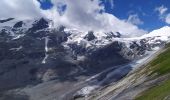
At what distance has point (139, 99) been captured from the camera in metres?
70.5

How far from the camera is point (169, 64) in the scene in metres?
112

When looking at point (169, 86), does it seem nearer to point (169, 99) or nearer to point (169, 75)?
point (169, 99)

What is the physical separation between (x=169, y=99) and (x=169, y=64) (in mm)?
58711

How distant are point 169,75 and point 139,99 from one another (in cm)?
2007

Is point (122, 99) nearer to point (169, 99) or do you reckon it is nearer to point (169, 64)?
point (169, 64)

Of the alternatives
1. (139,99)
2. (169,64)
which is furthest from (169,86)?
(169,64)

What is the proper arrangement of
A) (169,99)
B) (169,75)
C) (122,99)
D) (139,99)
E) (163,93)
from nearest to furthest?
(169,99) < (163,93) < (139,99) < (169,75) < (122,99)

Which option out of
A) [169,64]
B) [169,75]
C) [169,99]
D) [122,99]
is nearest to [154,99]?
[169,99]

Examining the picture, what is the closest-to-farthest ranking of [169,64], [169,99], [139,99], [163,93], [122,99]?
[169,99] → [163,93] → [139,99] → [122,99] → [169,64]

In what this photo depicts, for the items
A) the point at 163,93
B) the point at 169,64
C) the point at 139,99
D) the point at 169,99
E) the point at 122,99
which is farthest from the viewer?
the point at 169,64

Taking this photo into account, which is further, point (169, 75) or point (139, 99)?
point (169, 75)

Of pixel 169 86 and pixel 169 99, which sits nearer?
pixel 169 99

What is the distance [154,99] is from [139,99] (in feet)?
32.4

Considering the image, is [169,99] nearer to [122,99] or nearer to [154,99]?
[154,99]
